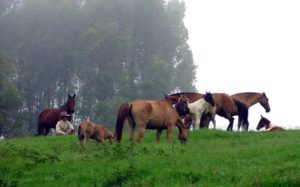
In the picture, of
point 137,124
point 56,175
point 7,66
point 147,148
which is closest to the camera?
point 56,175

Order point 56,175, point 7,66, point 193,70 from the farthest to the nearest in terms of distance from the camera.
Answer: point 193,70 < point 7,66 < point 56,175

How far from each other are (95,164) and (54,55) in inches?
1739

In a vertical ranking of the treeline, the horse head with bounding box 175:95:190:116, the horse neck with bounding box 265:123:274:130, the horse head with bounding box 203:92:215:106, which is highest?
the treeline

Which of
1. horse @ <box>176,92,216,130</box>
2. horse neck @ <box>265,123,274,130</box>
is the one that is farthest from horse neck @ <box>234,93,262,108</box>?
horse @ <box>176,92,216,130</box>

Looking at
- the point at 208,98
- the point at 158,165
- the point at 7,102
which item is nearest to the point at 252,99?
the point at 208,98

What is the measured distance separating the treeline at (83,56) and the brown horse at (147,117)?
3227 cm

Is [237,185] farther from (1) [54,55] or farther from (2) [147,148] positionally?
(1) [54,55]

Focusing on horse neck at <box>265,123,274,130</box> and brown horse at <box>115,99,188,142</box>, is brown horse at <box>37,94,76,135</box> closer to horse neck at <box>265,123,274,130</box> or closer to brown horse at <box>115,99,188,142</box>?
brown horse at <box>115,99,188,142</box>

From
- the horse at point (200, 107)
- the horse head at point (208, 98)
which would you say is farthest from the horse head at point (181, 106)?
the horse head at point (208, 98)

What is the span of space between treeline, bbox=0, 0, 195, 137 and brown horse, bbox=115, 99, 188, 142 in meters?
32.3

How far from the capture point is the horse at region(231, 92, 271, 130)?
30.5 m

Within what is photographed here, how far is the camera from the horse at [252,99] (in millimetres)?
30544

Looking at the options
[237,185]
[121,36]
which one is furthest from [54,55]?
[237,185]

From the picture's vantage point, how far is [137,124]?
72.0 ft
